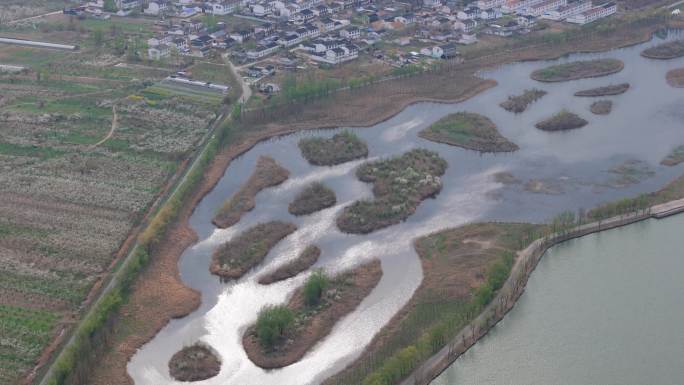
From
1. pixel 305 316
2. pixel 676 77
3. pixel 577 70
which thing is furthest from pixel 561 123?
pixel 305 316

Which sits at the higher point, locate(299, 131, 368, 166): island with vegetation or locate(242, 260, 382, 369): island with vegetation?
locate(242, 260, 382, 369): island with vegetation

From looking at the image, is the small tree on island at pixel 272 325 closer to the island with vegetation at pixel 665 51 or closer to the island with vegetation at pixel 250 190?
the island with vegetation at pixel 250 190

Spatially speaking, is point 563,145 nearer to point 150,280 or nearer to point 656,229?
point 656,229

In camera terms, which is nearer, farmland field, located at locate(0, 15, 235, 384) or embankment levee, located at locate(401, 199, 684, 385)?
embankment levee, located at locate(401, 199, 684, 385)

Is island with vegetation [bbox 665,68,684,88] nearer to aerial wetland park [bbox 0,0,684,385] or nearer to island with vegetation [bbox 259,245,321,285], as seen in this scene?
aerial wetland park [bbox 0,0,684,385]

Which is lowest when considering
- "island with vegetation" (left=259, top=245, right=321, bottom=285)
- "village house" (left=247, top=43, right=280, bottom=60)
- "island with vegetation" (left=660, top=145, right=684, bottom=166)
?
"village house" (left=247, top=43, right=280, bottom=60)

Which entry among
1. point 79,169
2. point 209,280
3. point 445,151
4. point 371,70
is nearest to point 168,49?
point 371,70

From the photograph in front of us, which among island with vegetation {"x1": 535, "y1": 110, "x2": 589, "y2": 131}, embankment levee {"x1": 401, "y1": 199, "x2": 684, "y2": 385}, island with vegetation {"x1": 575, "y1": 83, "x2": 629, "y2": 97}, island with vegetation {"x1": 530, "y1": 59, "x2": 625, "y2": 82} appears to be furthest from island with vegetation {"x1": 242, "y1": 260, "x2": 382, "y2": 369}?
island with vegetation {"x1": 530, "y1": 59, "x2": 625, "y2": 82}
